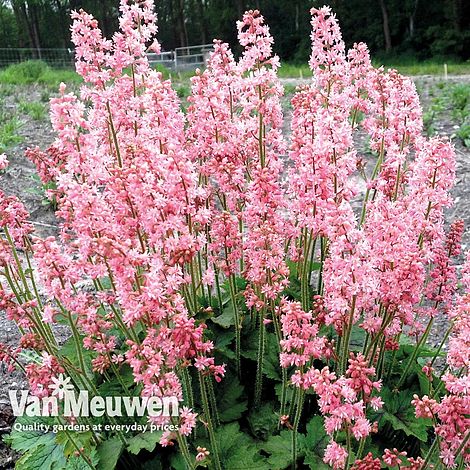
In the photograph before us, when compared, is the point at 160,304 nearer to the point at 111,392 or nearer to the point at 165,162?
the point at 165,162

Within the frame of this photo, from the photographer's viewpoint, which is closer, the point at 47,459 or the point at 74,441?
the point at 74,441

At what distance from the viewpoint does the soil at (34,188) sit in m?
4.79

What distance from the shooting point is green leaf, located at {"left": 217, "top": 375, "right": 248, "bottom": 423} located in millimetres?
3684

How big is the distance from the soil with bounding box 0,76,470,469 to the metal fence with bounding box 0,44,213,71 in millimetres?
14619

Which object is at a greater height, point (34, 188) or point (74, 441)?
point (74, 441)

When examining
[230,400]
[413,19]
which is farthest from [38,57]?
[230,400]

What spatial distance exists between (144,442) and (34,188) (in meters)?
6.41

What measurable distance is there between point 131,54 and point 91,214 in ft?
4.96

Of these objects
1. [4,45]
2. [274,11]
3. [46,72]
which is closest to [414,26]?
[274,11]

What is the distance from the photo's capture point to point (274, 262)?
3.03 m

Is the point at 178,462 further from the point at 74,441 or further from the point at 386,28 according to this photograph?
the point at 386,28

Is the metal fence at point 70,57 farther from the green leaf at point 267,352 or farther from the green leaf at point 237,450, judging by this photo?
the green leaf at point 237,450

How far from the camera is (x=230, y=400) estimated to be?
12.3ft

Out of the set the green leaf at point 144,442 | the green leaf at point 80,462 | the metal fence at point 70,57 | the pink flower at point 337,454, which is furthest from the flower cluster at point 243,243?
the metal fence at point 70,57
